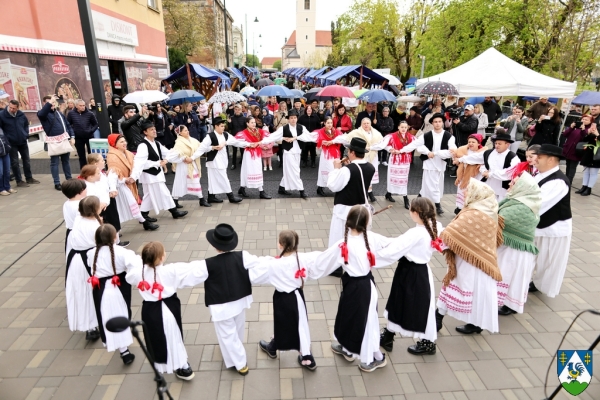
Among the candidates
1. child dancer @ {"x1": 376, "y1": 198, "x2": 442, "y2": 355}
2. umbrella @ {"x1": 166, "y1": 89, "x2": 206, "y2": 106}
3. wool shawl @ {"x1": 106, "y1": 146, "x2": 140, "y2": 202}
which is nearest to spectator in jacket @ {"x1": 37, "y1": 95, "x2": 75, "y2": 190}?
umbrella @ {"x1": 166, "y1": 89, "x2": 206, "y2": 106}

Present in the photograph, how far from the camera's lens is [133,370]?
147 inches

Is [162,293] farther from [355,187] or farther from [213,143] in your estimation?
[213,143]

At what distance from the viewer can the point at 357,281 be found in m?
3.48

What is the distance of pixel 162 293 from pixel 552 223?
14.5 feet

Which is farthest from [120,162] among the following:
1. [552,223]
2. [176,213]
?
[552,223]

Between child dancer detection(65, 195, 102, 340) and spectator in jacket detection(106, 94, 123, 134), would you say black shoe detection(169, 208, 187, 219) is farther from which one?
spectator in jacket detection(106, 94, 123, 134)

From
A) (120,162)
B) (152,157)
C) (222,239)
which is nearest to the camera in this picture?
(222,239)

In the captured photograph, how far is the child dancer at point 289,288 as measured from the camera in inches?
133

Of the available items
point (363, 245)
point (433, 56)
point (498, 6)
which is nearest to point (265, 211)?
point (363, 245)

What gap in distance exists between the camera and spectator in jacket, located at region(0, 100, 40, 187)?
27.8 ft

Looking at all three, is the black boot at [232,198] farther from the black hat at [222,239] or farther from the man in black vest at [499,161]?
the black hat at [222,239]

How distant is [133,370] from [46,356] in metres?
0.97

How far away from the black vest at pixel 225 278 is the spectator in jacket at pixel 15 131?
7867 mm

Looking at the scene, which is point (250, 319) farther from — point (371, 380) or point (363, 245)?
point (363, 245)
